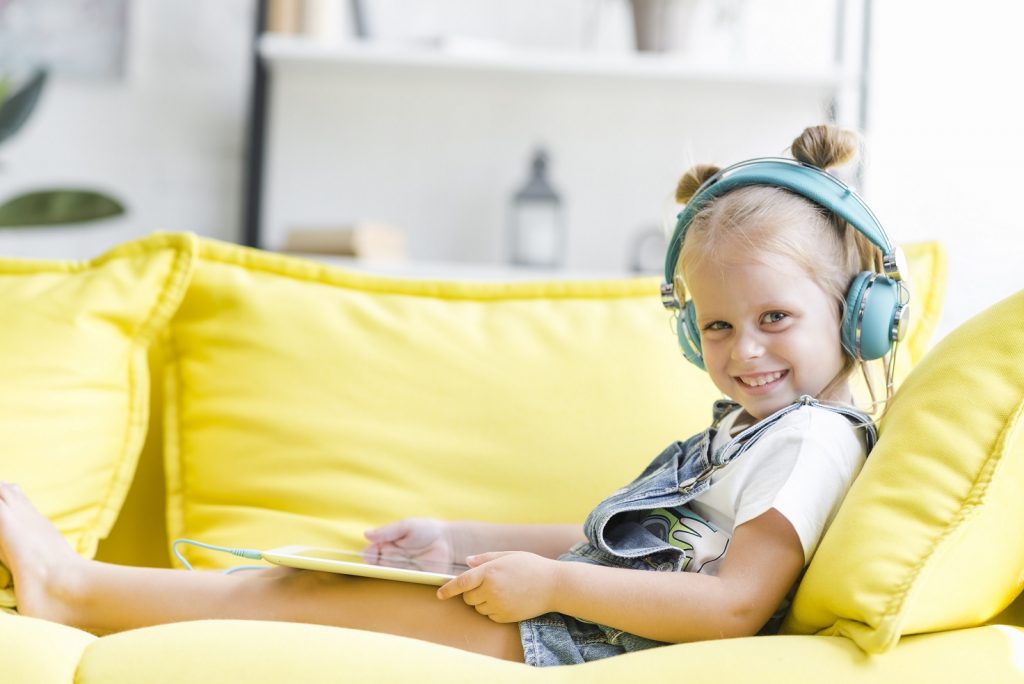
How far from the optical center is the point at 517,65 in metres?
2.16

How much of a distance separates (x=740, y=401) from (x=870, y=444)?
13 cm

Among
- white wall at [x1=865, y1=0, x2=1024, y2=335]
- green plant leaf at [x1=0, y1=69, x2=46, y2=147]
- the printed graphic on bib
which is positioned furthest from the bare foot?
white wall at [x1=865, y1=0, x2=1024, y2=335]

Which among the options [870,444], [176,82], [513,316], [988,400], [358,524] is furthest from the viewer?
[176,82]

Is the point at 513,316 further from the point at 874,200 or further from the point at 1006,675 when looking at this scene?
the point at 874,200

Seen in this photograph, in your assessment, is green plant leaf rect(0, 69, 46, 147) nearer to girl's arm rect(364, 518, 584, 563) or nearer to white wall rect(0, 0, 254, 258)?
white wall rect(0, 0, 254, 258)

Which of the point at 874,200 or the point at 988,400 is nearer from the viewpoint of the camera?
the point at 988,400

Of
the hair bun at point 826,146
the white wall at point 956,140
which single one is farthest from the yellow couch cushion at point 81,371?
the white wall at point 956,140

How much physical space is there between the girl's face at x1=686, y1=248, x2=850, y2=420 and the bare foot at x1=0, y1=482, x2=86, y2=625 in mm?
687

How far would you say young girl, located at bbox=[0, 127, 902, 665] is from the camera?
2.93 feet

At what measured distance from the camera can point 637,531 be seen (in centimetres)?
104

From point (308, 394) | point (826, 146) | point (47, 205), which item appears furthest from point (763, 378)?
point (47, 205)

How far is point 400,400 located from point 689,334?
383 mm

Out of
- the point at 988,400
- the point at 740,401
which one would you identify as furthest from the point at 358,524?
the point at 988,400

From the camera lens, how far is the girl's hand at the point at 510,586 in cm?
92
